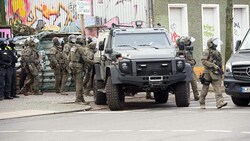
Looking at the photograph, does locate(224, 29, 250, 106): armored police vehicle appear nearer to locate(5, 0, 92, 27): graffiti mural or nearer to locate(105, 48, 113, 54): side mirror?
locate(105, 48, 113, 54): side mirror

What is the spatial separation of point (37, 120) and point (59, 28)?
1434 centimetres

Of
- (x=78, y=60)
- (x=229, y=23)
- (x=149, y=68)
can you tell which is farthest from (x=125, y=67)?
(x=229, y=23)

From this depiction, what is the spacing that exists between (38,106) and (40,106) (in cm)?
7

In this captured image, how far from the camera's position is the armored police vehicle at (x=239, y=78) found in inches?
617

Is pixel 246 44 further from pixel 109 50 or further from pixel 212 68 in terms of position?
pixel 109 50

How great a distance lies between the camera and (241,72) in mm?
15797

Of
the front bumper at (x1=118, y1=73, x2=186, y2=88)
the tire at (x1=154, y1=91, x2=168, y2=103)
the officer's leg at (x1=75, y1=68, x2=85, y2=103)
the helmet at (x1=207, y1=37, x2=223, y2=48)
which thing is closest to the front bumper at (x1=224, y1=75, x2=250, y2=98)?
the helmet at (x1=207, y1=37, x2=223, y2=48)

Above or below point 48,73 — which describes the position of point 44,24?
above

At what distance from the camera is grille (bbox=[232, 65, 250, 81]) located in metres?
15.7

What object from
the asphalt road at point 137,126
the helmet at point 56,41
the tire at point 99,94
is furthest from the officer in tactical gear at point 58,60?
the asphalt road at point 137,126

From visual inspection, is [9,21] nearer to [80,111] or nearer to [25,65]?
[25,65]

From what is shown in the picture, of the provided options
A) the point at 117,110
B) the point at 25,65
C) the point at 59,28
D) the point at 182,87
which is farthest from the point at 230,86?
the point at 59,28

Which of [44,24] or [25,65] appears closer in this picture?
[25,65]

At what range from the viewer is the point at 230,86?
16.0m
